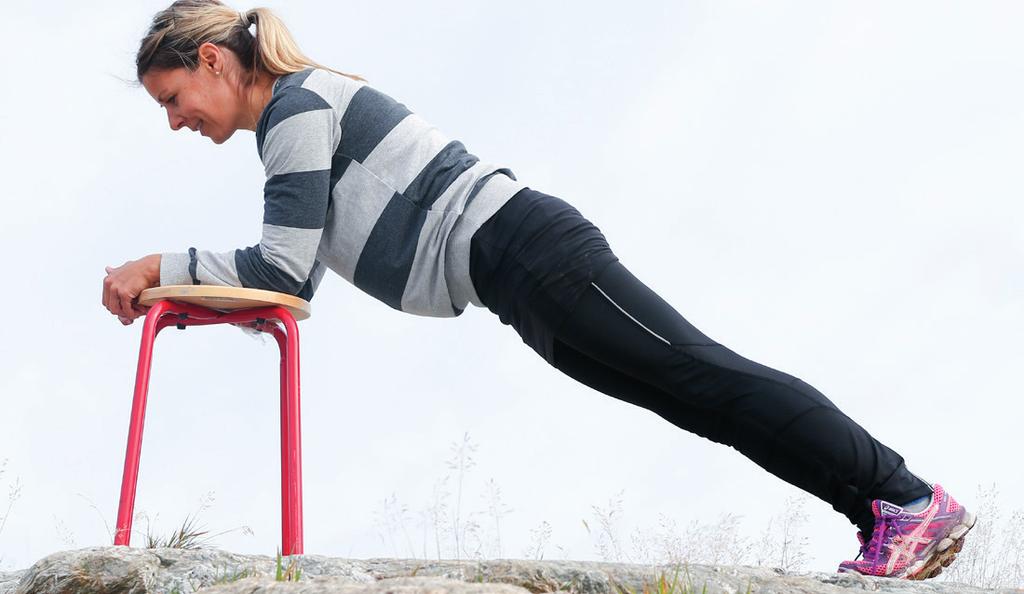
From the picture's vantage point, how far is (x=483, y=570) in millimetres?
2312

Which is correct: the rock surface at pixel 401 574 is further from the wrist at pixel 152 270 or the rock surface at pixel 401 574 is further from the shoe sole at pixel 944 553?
the wrist at pixel 152 270

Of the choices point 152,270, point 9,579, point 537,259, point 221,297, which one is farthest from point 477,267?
point 9,579

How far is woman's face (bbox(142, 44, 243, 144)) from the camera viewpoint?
2967 mm

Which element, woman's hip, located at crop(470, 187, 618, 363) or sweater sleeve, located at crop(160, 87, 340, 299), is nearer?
woman's hip, located at crop(470, 187, 618, 363)

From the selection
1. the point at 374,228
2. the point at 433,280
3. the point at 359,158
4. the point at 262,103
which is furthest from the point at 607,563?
the point at 262,103

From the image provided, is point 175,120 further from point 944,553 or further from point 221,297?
point 944,553

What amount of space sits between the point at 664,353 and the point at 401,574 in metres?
0.80

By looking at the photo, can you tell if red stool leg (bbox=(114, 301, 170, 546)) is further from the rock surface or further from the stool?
the rock surface

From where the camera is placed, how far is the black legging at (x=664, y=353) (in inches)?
103

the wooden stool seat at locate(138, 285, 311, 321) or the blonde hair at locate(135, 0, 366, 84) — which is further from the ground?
the blonde hair at locate(135, 0, 366, 84)

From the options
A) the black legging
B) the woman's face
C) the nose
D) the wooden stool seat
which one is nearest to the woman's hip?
the black legging

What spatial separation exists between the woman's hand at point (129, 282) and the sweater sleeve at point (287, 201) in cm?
4

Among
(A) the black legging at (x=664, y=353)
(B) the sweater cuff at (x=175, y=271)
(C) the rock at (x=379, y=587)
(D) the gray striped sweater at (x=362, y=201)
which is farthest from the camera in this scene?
(B) the sweater cuff at (x=175, y=271)

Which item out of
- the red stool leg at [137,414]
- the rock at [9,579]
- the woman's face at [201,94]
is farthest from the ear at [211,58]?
the rock at [9,579]
